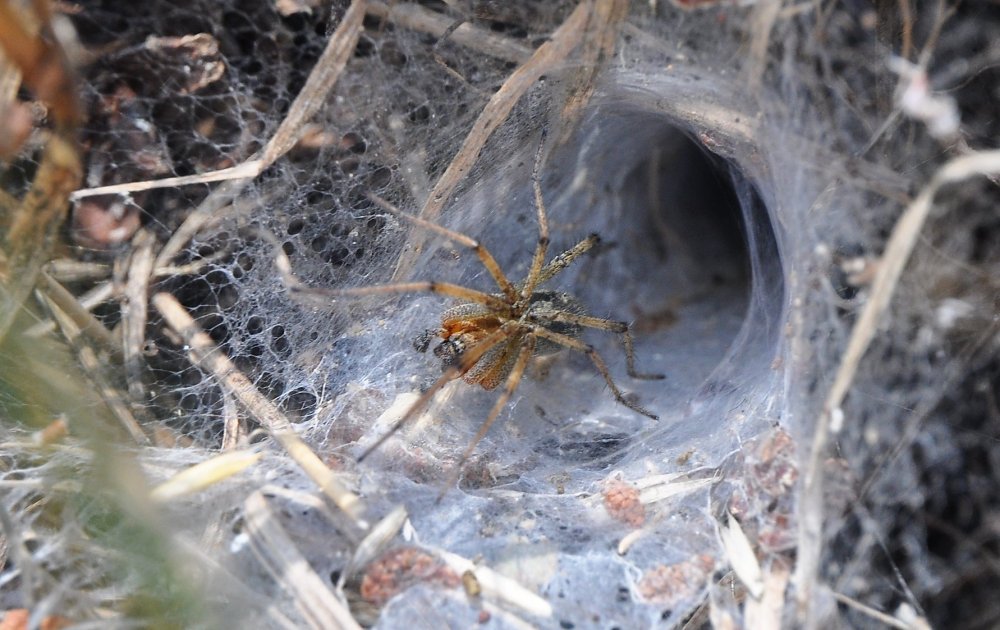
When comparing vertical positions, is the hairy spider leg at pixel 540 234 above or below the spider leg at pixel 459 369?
above

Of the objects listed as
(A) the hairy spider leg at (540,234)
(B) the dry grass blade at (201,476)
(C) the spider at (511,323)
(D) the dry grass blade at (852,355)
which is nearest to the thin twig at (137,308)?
(C) the spider at (511,323)

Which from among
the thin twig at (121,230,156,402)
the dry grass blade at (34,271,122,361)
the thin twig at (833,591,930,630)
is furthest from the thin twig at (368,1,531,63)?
the thin twig at (833,591,930,630)

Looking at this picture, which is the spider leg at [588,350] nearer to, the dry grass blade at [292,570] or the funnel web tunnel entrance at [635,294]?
the funnel web tunnel entrance at [635,294]

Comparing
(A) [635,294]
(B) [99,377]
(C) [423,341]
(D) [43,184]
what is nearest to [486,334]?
(C) [423,341]

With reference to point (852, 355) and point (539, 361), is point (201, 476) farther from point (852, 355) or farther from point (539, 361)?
point (852, 355)

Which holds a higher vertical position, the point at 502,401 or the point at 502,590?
the point at 502,401

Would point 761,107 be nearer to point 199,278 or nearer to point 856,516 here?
point 856,516
